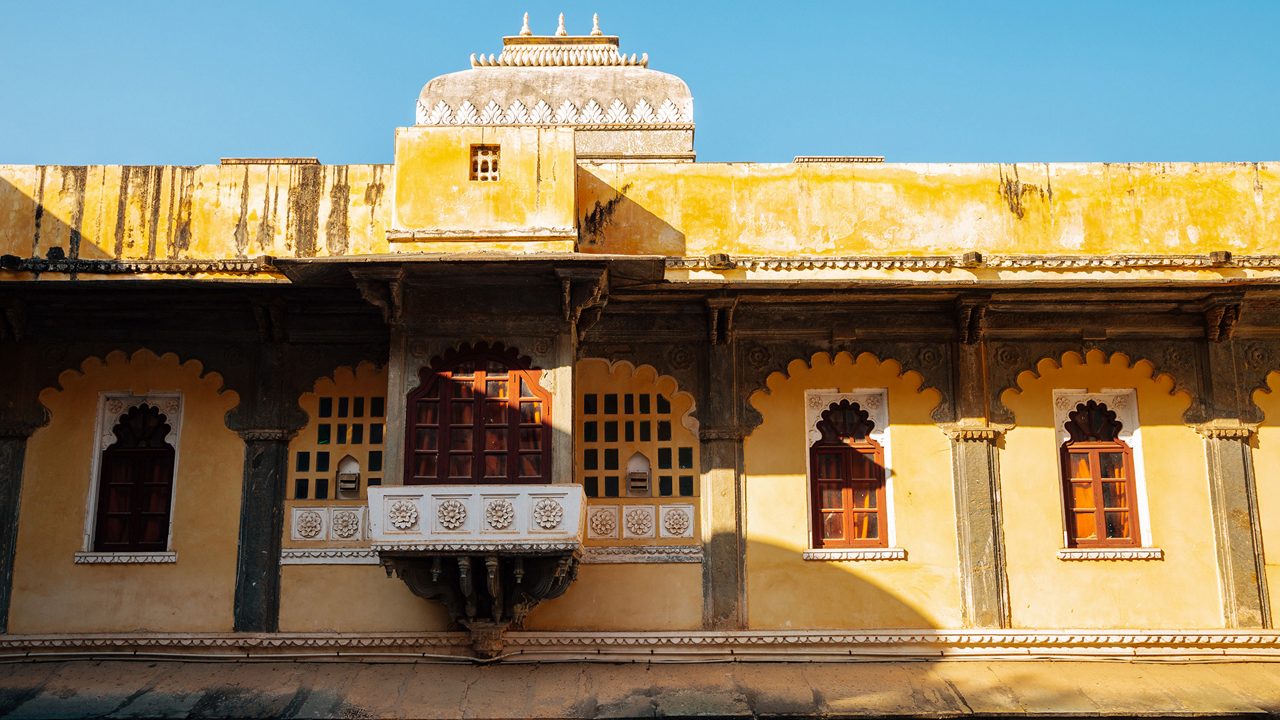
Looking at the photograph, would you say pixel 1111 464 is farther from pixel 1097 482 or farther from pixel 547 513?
pixel 547 513

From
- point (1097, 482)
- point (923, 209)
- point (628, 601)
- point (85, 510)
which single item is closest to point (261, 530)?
point (85, 510)

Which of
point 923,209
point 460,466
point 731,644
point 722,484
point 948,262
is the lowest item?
point 731,644

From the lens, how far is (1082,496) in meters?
12.1

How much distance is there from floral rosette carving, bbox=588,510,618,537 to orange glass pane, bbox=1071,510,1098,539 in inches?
161

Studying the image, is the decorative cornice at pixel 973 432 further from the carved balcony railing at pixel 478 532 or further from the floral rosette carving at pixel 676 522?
the carved balcony railing at pixel 478 532

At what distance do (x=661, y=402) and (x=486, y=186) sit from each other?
2494 mm

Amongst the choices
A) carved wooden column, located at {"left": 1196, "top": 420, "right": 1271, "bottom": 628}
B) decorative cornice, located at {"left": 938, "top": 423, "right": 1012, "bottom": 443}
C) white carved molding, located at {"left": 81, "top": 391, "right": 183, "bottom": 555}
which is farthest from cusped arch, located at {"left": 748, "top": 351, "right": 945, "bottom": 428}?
white carved molding, located at {"left": 81, "top": 391, "right": 183, "bottom": 555}

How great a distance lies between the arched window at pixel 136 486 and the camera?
1201cm

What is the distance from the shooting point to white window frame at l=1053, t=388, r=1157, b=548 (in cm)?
1178

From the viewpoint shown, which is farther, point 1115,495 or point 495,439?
point 1115,495

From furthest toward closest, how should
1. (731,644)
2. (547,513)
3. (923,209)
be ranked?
(923,209) < (731,644) < (547,513)

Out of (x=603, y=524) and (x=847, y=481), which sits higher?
(x=847, y=481)

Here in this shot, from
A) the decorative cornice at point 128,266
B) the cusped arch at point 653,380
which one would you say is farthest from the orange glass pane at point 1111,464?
the decorative cornice at point 128,266

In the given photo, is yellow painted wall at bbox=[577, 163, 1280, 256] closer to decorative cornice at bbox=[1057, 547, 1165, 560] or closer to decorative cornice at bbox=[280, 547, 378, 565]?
decorative cornice at bbox=[1057, 547, 1165, 560]
